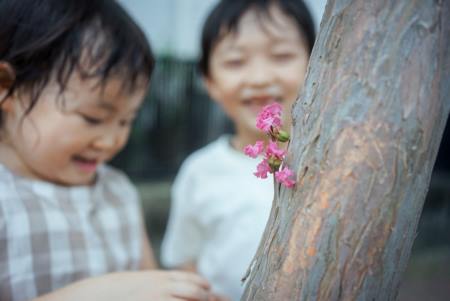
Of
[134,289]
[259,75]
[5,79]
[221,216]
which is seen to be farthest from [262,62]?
[134,289]

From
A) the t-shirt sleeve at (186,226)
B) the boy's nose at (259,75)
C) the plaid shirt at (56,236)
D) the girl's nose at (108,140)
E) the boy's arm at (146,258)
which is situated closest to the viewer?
the plaid shirt at (56,236)

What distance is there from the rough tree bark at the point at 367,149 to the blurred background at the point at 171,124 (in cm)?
248

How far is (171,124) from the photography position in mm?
3121

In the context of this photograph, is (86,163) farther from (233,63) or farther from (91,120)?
(233,63)

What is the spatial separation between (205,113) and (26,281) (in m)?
2.36

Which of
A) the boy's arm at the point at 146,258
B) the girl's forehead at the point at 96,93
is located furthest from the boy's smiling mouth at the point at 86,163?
the boy's arm at the point at 146,258

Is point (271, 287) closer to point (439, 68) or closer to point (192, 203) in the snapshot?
point (439, 68)

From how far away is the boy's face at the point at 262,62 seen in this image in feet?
4.16

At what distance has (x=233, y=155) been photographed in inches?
58.0

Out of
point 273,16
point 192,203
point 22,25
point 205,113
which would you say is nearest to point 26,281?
point 22,25

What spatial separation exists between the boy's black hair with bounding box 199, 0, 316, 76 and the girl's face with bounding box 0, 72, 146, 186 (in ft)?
1.51

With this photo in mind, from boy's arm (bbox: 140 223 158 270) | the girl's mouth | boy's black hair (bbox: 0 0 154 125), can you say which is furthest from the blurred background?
boy's black hair (bbox: 0 0 154 125)

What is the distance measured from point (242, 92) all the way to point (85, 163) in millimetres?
493

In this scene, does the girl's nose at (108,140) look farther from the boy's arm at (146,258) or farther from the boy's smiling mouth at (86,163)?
the boy's arm at (146,258)
